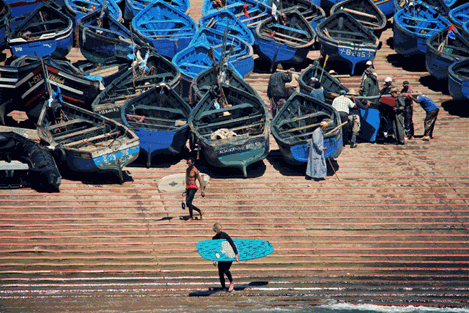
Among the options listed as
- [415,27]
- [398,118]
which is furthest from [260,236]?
[415,27]

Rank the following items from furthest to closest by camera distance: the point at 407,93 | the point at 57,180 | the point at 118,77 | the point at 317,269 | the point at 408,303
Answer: the point at 118,77, the point at 407,93, the point at 57,180, the point at 317,269, the point at 408,303

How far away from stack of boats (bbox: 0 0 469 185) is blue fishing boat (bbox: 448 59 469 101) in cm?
4

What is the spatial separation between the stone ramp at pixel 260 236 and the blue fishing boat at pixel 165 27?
807cm

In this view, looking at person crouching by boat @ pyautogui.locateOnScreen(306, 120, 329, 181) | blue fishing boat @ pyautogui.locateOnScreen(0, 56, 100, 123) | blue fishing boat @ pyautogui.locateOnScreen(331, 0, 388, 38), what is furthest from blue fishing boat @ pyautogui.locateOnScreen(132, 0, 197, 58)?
person crouching by boat @ pyautogui.locateOnScreen(306, 120, 329, 181)

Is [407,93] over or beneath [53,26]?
over

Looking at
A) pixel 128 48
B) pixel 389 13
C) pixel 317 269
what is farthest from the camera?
pixel 389 13

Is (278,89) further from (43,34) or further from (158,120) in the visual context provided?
(43,34)

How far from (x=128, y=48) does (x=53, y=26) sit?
439cm

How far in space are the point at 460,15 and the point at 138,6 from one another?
14225mm

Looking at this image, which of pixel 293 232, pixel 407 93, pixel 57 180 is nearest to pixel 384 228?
pixel 293 232

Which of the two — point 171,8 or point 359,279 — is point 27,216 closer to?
point 359,279

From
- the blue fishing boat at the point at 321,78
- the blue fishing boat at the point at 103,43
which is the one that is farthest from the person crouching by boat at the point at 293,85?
the blue fishing boat at the point at 103,43

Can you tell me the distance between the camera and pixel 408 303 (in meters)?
14.0

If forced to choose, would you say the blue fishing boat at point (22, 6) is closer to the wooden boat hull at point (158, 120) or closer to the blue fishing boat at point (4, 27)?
the blue fishing boat at point (4, 27)
